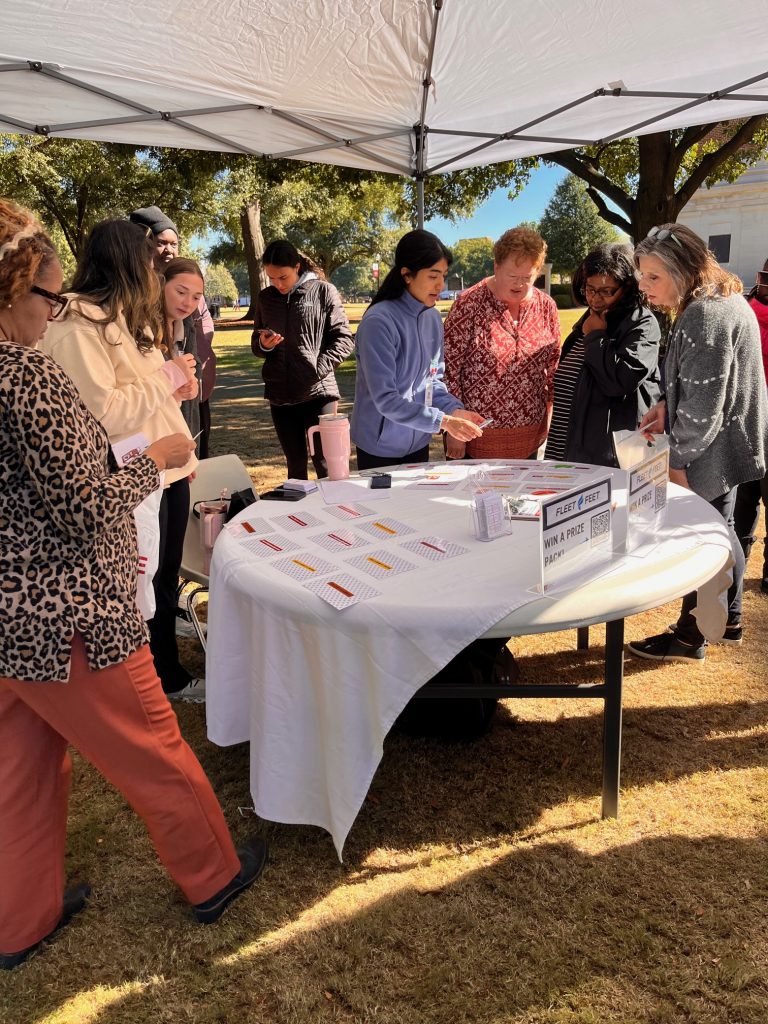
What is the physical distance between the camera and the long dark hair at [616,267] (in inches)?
120

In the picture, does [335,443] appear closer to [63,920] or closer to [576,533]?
[576,533]

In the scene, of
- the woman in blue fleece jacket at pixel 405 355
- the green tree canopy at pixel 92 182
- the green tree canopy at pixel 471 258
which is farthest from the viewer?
the green tree canopy at pixel 471 258

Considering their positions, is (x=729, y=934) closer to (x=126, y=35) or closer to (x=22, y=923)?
(x=22, y=923)

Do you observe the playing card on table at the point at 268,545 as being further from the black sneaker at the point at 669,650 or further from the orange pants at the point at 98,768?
the black sneaker at the point at 669,650

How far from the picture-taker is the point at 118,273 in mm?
2262

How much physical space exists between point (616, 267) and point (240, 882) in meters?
2.61

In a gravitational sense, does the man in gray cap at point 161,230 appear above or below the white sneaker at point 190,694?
above

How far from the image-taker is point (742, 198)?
40.8 m

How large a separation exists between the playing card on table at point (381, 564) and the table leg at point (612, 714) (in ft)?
1.98

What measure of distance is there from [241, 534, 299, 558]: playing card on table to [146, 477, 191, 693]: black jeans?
0.67 meters

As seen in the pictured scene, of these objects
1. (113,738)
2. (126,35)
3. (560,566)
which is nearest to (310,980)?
(113,738)

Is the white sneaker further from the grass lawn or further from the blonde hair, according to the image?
the blonde hair

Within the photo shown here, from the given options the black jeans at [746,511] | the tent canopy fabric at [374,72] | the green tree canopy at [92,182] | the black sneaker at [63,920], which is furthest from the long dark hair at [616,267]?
the green tree canopy at [92,182]

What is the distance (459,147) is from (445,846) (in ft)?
16.5
